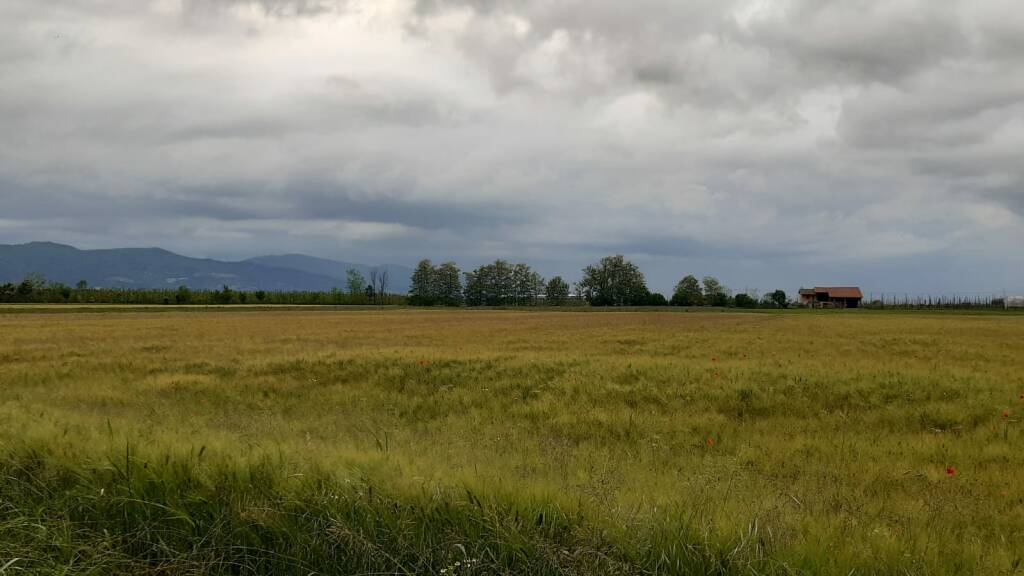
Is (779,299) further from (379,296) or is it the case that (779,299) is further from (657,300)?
(379,296)

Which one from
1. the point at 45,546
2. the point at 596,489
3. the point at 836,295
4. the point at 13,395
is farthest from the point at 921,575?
the point at 836,295

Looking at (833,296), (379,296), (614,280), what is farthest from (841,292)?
(379,296)

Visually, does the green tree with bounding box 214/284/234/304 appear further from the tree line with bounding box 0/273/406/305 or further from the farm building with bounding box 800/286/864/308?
the farm building with bounding box 800/286/864/308

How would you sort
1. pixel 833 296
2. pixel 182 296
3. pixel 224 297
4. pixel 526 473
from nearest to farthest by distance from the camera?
pixel 526 473
pixel 182 296
pixel 224 297
pixel 833 296

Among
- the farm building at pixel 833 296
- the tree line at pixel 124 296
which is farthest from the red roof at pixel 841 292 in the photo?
the tree line at pixel 124 296

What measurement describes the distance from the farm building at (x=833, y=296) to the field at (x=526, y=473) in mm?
170113

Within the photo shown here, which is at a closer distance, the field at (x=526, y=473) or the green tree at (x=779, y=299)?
the field at (x=526, y=473)

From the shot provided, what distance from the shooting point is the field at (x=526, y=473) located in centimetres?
466

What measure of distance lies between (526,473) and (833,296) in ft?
628

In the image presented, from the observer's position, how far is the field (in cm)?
466

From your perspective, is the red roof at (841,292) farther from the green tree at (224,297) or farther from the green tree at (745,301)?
the green tree at (224,297)

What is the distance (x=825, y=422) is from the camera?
12.2 metres

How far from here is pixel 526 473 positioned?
7039 mm

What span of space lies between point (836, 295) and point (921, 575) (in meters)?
193
